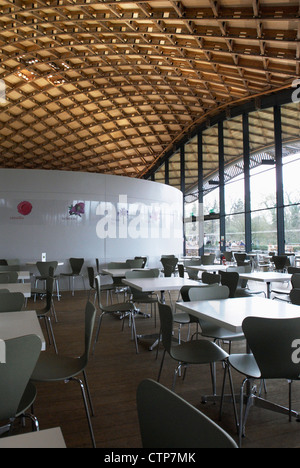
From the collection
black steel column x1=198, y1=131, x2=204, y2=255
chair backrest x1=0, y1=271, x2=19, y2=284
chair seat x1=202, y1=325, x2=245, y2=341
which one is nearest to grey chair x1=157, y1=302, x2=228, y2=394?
chair seat x1=202, y1=325, x2=245, y2=341

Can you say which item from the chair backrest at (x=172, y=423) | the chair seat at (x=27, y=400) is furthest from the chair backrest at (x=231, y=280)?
the chair backrest at (x=172, y=423)

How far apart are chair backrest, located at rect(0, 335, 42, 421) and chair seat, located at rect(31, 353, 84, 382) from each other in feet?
1.83

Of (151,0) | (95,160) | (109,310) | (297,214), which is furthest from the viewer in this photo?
(95,160)

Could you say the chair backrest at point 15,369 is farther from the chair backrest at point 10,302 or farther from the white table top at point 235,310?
the chair backrest at point 10,302

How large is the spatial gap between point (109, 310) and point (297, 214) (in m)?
8.68

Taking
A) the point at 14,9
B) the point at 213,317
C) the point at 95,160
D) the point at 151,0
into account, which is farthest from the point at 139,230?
the point at 95,160

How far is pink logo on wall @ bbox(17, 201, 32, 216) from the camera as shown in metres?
8.43

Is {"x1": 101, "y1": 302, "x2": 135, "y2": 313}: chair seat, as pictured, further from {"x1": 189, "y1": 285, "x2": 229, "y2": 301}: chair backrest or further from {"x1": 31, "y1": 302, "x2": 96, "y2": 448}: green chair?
{"x1": 31, "y1": 302, "x2": 96, "y2": 448}: green chair

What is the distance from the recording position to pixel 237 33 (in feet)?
28.9

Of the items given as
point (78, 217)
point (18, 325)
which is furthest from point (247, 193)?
point (18, 325)

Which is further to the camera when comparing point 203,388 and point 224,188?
point 224,188

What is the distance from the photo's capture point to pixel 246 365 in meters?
2.30
